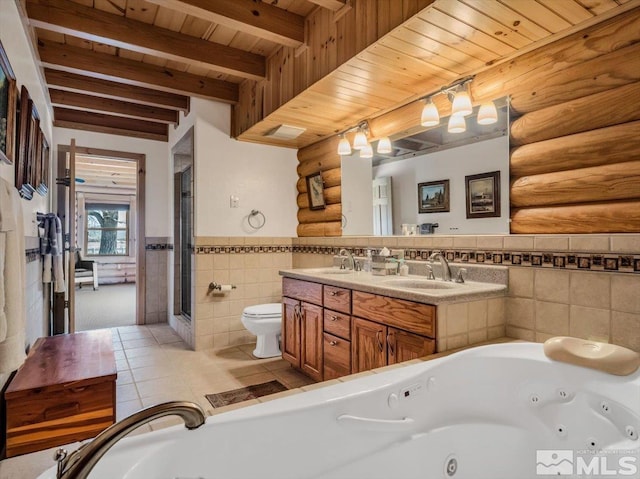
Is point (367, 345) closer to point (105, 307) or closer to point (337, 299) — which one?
point (337, 299)

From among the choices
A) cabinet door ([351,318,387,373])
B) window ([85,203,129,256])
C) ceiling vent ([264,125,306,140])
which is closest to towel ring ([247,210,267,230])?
ceiling vent ([264,125,306,140])

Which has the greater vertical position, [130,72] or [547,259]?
[130,72]

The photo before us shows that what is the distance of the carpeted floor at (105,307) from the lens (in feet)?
15.6

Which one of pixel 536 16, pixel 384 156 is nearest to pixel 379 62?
pixel 536 16

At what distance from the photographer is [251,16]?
7.67 ft

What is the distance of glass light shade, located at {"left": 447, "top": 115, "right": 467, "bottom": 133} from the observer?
7.61ft

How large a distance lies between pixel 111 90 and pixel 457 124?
3147mm

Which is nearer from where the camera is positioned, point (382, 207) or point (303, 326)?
point (303, 326)

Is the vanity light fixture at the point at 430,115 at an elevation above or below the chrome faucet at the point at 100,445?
above

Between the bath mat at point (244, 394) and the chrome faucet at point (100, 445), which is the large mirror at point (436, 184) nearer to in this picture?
the bath mat at point (244, 394)

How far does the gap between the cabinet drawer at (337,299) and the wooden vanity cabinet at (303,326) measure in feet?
0.29

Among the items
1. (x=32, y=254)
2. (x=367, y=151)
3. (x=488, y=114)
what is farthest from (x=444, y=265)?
(x=32, y=254)

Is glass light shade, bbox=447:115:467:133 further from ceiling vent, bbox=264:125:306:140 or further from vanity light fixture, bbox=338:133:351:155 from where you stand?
ceiling vent, bbox=264:125:306:140

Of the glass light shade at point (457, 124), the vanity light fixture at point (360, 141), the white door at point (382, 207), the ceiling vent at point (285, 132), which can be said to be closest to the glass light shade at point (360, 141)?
the vanity light fixture at point (360, 141)
